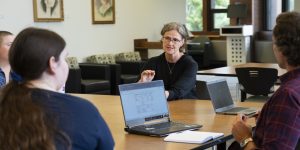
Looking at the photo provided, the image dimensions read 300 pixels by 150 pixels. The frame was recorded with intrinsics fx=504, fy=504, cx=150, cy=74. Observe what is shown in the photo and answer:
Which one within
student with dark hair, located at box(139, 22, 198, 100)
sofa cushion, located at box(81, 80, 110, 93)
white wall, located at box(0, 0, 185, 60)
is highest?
white wall, located at box(0, 0, 185, 60)

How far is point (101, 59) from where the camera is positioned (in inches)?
337

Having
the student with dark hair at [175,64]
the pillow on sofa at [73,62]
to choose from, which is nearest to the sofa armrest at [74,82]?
the pillow on sofa at [73,62]

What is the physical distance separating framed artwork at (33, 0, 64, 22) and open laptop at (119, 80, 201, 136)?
16.6 ft

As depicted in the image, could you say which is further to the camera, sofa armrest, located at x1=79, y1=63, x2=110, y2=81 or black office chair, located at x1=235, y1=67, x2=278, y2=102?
sofa armrest, located at x1=79, y1=63, x2=110, y2=81

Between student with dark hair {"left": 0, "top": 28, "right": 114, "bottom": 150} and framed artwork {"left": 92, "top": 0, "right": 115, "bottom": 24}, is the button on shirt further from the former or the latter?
framed artwork {"left": 92, "top": 0, "right": 115, "bottom": 24}

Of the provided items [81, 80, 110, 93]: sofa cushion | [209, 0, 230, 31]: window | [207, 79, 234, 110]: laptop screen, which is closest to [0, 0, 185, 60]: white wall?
[81, 80, 110, 93]: sofa cushion

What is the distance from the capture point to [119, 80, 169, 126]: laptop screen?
2.77m

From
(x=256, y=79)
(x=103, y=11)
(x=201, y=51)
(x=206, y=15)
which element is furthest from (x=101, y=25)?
(x=206, y=15)

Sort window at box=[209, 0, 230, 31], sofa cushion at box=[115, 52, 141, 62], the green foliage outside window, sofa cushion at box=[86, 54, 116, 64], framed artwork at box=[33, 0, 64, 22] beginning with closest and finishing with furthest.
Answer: framed artwork at box=[33, 0, 64, 22] < sofa cushion at box=[86, 54, 116, 64] < sofa cushion at box=[115, 52, 141, 62] < window at box=[209, 0, 230, 31] < the green foliage outside window

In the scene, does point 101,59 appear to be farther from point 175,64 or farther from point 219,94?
point 219,94

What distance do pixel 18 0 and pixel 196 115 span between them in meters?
4.89

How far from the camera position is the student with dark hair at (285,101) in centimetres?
195

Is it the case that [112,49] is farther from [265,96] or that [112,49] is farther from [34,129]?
[34,129]

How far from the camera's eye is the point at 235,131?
2.37 metres
